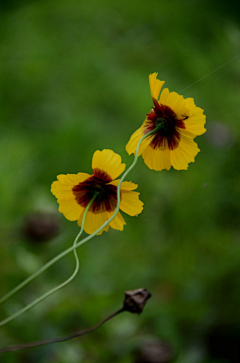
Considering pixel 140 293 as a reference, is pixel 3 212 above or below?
above

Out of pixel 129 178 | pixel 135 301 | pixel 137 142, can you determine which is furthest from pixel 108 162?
pixel 129 178

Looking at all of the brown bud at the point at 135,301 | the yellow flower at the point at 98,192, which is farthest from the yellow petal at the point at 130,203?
the brown bud at the point at 135,301

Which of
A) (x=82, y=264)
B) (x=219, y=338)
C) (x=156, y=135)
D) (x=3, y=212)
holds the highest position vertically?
(x=3, y=212)

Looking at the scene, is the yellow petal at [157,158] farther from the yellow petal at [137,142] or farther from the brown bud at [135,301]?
the brown bud at [135,301]

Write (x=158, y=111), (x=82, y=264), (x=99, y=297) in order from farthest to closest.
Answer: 1. (x=82, y=264)
2. (x=99, y=297)
3. (x=158, y=111)

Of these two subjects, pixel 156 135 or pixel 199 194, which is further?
pixel 199 194

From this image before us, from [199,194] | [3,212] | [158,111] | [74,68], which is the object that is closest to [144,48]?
[74,68]

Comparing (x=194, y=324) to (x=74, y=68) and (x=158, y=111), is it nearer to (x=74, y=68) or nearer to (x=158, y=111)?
(x=158, y=111)

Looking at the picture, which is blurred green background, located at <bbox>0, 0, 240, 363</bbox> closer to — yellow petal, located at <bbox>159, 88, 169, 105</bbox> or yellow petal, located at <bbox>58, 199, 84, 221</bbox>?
yellow petal, located at <bbox>159, 88, 169, 105</bbox>
